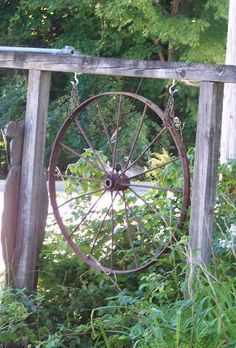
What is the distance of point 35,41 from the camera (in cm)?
2098

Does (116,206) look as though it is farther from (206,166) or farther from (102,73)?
(206,166)

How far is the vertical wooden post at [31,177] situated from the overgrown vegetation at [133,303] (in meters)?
0.12

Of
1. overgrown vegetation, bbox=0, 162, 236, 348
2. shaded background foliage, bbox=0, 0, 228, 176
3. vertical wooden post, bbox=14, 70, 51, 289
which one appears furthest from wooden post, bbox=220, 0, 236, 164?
shaded background foliage, bbox=0, 0, 228, 176

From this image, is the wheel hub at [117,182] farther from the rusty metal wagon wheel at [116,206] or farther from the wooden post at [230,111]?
the wooden post at [230,111]

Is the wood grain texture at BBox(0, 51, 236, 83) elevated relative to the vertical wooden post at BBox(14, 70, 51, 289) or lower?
elevated

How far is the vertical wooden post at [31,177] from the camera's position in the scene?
4.80m

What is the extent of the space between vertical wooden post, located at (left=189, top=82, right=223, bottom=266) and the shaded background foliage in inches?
504

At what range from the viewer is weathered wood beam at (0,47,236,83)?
4059 mm

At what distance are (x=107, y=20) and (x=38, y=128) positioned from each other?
49.1ft

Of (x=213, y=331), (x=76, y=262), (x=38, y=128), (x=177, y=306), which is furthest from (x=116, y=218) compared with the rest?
(x=213, y=331)

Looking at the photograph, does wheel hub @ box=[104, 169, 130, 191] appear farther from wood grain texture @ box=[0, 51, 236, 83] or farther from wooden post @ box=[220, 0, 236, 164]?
wooden post @ box=[220, 0, 236, 164]

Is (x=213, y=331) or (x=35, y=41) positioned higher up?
(x=35, y=41)

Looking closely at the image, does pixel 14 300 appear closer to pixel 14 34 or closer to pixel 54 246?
pixel 54 246

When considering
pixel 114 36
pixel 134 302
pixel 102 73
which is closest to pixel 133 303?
pixel 134 302
